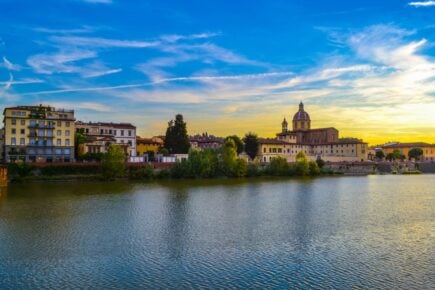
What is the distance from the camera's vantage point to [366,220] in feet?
107

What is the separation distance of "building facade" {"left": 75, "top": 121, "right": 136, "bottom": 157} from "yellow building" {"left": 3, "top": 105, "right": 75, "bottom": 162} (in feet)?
20.6

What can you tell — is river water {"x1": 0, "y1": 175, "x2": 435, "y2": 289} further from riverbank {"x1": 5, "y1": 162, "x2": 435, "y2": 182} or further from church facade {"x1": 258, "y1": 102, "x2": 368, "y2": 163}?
church facade {"x1": 258, "y1": 102, "x2": 368, "y2": 163}

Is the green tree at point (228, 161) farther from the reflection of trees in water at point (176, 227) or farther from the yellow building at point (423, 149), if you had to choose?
the yellow building at point (423, 149)

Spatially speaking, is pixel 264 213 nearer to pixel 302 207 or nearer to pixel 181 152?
pixel 302 207

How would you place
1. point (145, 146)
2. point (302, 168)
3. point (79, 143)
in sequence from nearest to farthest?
point (79, 143) → point (302, 168) → point (145, 146)

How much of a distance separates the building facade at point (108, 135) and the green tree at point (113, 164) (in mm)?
14021

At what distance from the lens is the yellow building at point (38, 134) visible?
8206 centimetres

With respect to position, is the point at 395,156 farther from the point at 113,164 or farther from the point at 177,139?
the point at 113,164

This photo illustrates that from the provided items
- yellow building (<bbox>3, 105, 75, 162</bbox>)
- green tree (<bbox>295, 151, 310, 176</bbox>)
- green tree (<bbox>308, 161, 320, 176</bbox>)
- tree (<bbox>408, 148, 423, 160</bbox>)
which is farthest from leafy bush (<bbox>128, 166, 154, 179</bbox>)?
tree (<bbox>408, 148, 423, 160</bbox>)

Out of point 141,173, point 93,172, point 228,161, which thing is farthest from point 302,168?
point 93,172

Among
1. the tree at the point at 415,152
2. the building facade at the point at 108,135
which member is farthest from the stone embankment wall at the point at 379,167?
the building facade at the point at 108,135

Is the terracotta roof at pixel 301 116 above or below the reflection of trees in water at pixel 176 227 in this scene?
above

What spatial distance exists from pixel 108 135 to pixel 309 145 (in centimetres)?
9027

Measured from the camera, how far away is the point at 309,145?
165 m
